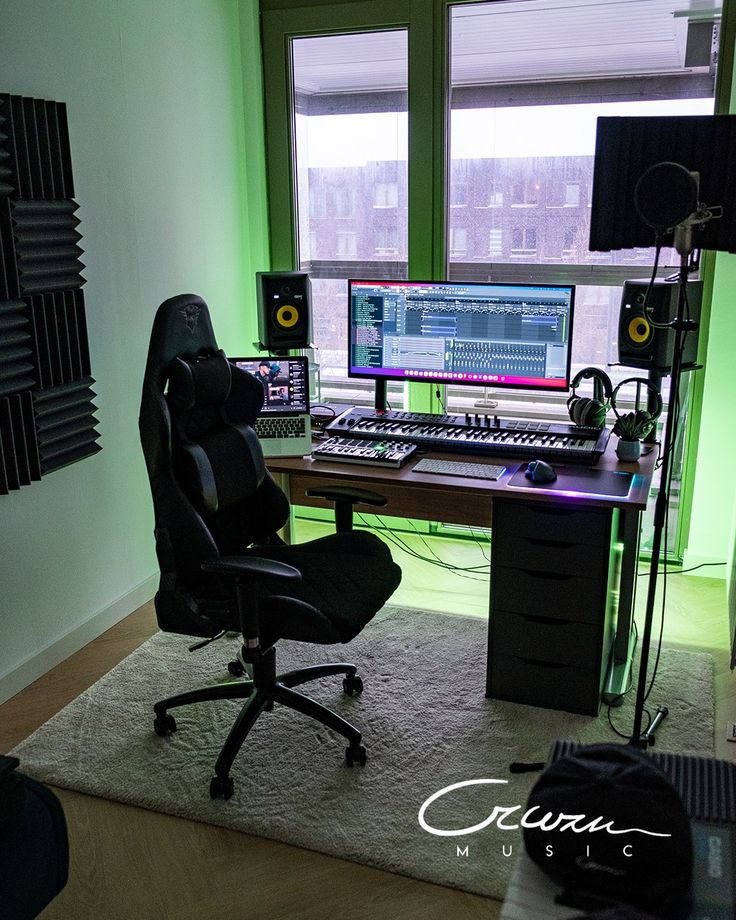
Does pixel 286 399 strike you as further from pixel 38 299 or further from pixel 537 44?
pixel 537 44

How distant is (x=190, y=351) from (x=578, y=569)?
130 centimetres

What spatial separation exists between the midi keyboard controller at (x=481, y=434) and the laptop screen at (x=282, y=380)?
7.2 inches

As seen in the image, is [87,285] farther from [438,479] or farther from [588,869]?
[588,869]

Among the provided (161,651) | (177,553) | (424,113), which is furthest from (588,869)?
(424,113)

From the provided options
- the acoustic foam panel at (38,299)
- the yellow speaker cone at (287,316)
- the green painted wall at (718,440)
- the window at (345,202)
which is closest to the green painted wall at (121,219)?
the acoustic foam panel at (38,299)

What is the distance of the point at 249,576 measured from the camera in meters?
2.16

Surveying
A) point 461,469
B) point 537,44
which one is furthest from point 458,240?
point 461,469

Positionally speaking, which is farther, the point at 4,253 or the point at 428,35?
the point at 428,35

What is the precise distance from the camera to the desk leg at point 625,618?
9.07ft

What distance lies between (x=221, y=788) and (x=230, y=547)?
0.69 meters

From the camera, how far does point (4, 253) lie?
103 inches

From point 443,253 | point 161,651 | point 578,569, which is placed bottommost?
point 161,651

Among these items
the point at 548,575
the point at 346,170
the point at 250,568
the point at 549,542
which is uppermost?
the point at 346,170

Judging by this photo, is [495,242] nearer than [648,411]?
No
